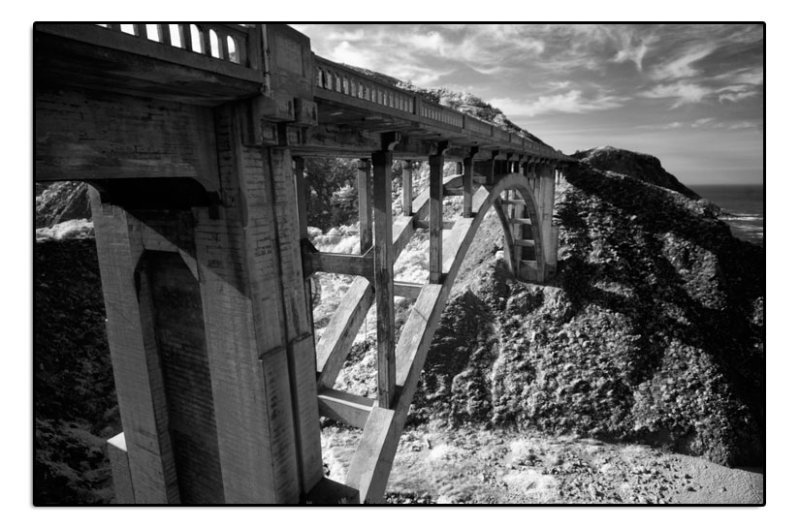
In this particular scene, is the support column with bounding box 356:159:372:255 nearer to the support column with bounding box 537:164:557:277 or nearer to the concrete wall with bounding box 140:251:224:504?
the concrete wall with bounding box 140:251:224:504

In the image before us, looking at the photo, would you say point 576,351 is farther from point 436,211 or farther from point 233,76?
point 233,76

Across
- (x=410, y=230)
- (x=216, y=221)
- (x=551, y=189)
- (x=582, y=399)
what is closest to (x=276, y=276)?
(x=216, y=221)

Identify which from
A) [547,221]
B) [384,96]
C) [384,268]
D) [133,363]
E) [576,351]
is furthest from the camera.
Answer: [547,221]

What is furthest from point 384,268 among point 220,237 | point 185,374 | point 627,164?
point 627,164

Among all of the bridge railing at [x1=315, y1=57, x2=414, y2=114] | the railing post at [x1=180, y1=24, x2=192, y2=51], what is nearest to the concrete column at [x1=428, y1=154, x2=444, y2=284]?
the bridge railing at [x1=315, y1=57, x2=414, y2=114]

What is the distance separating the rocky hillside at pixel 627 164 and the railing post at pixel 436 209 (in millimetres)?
28892

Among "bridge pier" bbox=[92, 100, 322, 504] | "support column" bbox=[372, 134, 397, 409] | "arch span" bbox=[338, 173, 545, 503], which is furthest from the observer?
"support column" bbox=[372, 134, 397, 409]

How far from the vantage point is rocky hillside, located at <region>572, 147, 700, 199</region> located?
34781mm

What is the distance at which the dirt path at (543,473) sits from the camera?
11.6m

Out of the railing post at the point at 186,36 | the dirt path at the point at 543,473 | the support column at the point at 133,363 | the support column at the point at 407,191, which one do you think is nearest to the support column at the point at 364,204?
the support column at the point at 407,191

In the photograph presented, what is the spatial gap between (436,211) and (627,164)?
3221 cm

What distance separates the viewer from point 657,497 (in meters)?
11.6

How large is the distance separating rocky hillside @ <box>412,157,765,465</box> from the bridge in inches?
316

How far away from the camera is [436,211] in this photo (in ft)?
28.9
